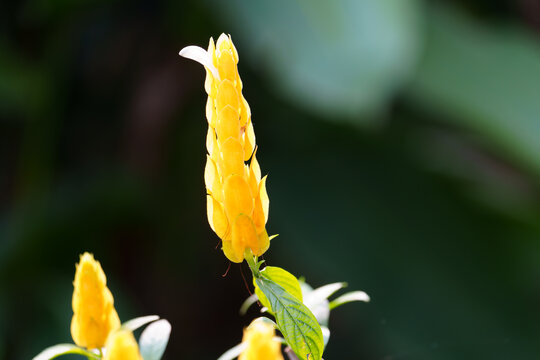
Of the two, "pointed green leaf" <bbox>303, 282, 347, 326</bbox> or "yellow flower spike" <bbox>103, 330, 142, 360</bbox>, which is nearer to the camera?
"yellow flower spike" <bbox>103, 330, 142, 360</bbox>

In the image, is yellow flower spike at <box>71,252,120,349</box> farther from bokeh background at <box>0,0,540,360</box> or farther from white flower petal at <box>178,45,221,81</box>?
bokeh background at <box>0,0,540,360</box>

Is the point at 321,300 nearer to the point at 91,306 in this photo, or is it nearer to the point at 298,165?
the point at 91,306

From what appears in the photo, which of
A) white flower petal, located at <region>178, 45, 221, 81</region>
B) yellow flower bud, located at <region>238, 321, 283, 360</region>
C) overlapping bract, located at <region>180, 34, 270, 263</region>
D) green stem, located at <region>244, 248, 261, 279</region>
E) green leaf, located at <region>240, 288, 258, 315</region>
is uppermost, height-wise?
white flower petal, located at <region>178, 45, 221, 81</region>

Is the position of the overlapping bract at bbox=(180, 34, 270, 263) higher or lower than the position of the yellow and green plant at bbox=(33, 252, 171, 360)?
higher

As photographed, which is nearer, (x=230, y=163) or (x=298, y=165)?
(x=230, y=163)

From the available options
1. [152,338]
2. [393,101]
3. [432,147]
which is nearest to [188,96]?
[393,101]

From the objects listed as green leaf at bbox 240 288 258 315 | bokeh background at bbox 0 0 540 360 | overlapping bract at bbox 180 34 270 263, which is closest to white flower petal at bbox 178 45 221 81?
overlapping bract at bbox 180 34 270 263

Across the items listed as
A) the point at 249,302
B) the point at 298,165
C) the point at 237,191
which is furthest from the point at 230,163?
the point at 298,165
